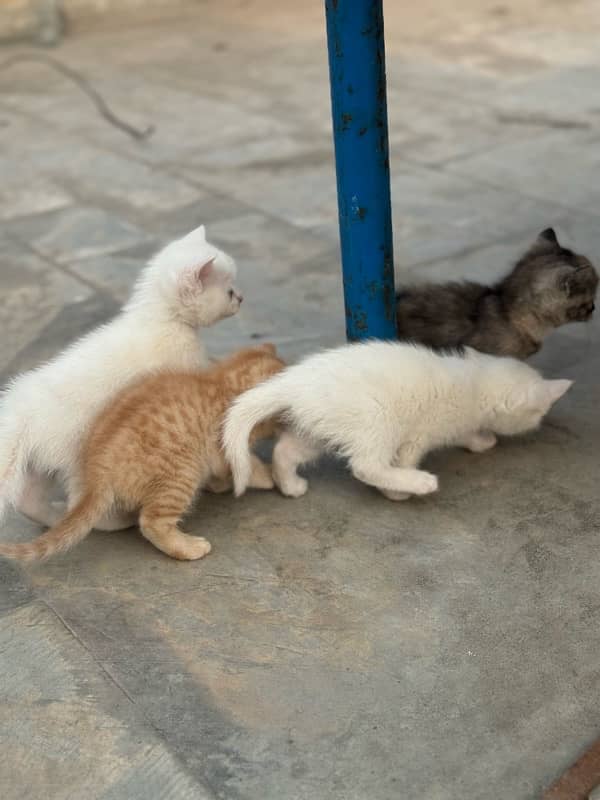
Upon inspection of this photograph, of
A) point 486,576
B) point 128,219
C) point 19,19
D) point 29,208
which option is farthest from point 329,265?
point 19,19

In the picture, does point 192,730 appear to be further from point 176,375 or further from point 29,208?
point 29,208

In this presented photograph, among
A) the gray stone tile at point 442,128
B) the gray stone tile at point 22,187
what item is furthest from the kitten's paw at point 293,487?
the gray stone tile at point 442,128

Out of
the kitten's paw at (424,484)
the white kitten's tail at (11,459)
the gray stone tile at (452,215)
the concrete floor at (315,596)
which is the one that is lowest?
the concrete floor at (315,596)

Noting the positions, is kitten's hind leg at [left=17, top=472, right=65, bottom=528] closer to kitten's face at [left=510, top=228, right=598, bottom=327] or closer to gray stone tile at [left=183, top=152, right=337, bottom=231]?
kitten's face at [left=510, top=228, right=598, bottom=327]

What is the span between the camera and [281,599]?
10.3 ft

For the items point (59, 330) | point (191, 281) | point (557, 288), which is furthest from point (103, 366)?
point (557, 288)

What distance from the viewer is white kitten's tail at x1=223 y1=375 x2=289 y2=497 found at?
3.31m

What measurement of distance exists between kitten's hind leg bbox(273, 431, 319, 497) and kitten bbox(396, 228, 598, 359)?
2.45ft

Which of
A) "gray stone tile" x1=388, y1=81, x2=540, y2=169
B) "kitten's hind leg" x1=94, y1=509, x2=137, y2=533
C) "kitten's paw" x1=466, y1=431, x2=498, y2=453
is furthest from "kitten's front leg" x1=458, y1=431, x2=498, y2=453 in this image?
"gray stone tile" x1=388, y1=81, x2=540, y2=169

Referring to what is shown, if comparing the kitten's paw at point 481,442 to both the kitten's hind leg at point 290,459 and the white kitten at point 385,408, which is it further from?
the kitten's hind leg at point 290,459

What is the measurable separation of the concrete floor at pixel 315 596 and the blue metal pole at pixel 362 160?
586 mm

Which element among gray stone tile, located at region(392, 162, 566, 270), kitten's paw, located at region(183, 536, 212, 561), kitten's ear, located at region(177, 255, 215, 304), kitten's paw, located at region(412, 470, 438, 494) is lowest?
kitten's paw, located at region(183, 536, 212, 561)

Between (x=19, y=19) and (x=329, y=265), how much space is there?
19.3 feet

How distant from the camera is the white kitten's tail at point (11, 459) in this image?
3205 millimetres
